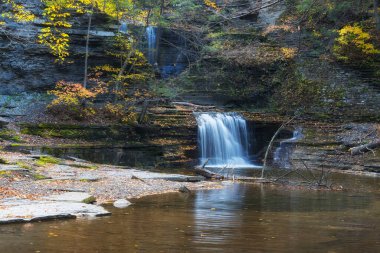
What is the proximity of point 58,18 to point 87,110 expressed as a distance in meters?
5.62

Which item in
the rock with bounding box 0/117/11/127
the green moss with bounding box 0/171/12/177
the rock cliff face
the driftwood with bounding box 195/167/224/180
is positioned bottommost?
the driftwood with bounding box 195/167/224/180

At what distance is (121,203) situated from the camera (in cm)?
1015

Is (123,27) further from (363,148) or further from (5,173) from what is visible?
(5,173)

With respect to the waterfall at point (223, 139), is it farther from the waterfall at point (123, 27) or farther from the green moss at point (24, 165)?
the green moss at point (24, 165)

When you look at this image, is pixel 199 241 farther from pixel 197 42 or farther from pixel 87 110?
pixel 197 42

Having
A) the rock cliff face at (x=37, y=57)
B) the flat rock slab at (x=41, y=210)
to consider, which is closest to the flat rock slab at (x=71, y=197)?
the flat rock slab at (x=41, y=210)

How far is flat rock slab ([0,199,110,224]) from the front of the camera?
7801mm

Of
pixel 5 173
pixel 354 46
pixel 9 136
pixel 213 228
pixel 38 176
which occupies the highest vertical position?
pixel 354 46

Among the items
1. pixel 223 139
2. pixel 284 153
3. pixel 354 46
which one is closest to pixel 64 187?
pixel 223 139

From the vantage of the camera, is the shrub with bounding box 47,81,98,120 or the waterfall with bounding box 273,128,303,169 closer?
the shrub with bounding box 47,81,98,120

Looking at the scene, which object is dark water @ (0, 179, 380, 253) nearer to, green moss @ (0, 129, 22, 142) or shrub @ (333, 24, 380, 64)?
green moss @ (0, 129, 22, 142)

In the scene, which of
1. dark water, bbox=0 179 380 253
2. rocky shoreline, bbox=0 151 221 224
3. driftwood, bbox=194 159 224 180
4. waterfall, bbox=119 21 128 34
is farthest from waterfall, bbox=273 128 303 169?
dark water, bbox=0 179 380 253

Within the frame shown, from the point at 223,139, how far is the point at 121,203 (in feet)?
49.1

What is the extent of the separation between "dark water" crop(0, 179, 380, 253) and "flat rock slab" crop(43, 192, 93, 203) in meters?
0.80
